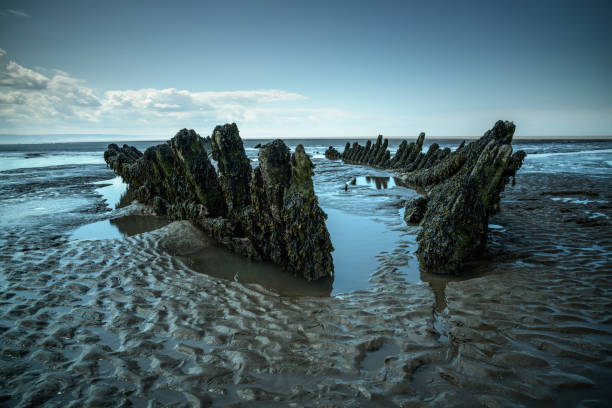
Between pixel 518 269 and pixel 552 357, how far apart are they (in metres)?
2.98

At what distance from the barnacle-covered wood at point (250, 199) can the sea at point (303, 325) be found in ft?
1.52

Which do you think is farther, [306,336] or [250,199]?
[250,199]

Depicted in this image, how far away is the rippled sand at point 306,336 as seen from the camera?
2.68 meters

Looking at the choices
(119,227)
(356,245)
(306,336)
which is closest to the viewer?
(306,336)

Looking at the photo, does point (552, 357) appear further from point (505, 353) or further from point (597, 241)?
point (597, 241)

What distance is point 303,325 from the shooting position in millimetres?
3980

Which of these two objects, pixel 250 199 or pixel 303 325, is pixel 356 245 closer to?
pixel 250 199

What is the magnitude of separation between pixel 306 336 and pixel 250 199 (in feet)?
15.6

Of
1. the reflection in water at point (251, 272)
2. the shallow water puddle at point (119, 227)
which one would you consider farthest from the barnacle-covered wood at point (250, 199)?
the shallow water puddle at point (119, 227)

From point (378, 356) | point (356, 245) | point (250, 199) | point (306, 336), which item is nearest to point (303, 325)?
point (306, 336)

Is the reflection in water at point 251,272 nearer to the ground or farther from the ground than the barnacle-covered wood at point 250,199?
nearer to the ground

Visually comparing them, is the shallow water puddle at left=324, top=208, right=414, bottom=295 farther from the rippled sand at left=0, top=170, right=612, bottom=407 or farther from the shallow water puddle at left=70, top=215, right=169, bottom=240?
the shallow water puddle at left=70, top=215, right=169, bottom=240

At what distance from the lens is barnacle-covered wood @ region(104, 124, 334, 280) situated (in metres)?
5.80

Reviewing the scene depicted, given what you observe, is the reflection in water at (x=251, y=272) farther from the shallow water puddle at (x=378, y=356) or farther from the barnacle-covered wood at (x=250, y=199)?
the shallow water puddle at (x=378, y=356)
